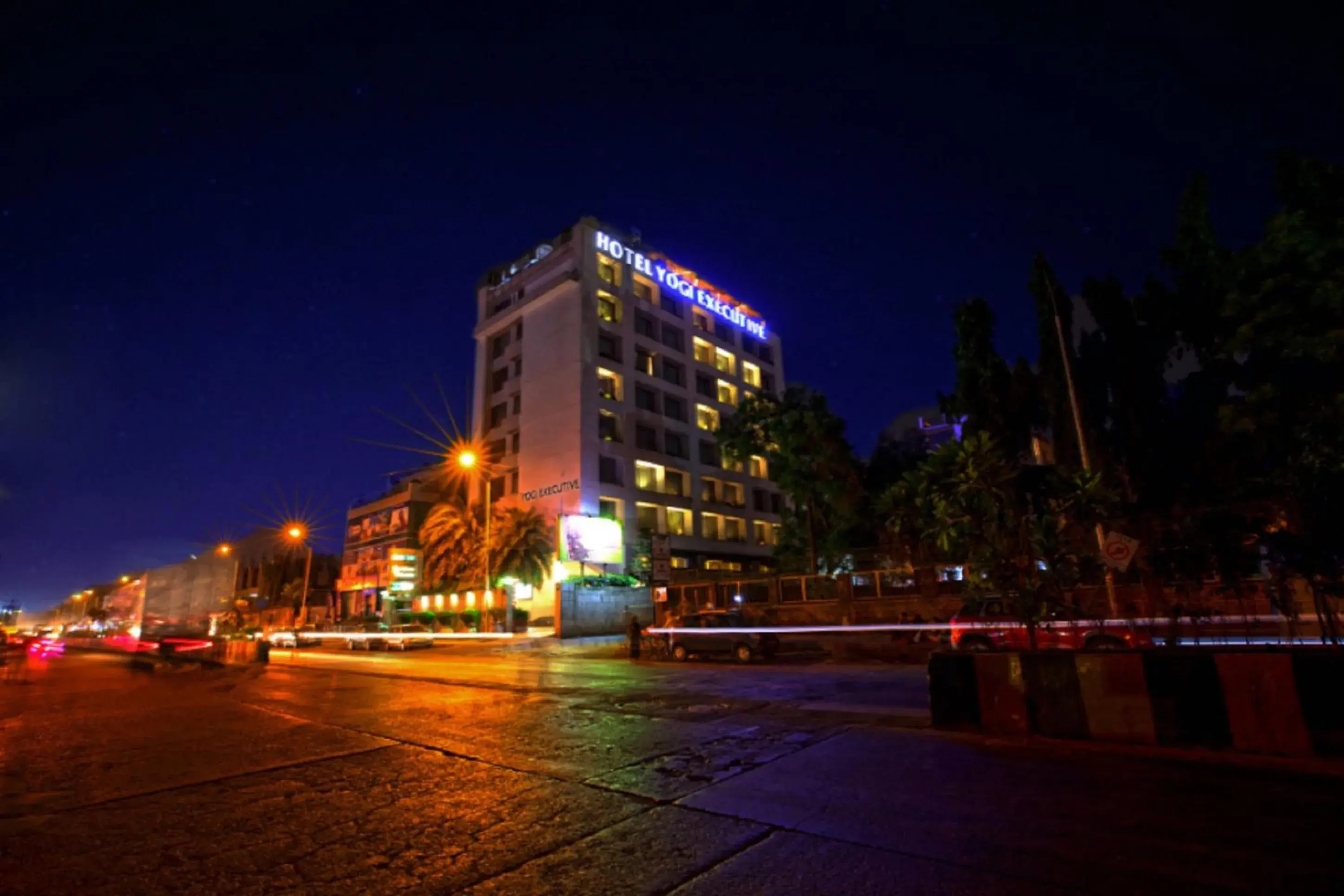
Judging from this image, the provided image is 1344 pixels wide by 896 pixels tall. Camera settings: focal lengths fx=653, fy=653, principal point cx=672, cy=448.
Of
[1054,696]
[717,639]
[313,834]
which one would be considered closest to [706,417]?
[717,639]

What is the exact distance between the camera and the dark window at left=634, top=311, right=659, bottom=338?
174 feet

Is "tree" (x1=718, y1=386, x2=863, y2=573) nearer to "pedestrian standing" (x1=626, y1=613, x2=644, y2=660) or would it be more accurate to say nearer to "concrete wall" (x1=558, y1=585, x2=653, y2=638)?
"concrete wall" (x1=558, y1=585, x2=653, y2=638)

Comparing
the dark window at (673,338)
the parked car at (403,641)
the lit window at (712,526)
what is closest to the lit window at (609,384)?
the dark window at (673,338)

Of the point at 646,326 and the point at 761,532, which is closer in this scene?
the point at 646,326

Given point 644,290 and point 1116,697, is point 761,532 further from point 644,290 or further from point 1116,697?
point 1116,697

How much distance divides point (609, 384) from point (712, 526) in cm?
1477

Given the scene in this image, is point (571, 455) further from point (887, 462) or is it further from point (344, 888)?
point (344, 888)

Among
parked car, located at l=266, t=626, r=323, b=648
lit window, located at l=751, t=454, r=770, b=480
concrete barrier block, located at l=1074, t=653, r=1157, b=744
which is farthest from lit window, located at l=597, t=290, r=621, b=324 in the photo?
concrete barrier block, located at l=1074, t=653, r=1157, b=744

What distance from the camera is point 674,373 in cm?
5509

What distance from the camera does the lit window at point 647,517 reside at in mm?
48062

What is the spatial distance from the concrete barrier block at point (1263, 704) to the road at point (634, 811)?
1.68 feet

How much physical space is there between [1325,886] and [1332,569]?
11884mm

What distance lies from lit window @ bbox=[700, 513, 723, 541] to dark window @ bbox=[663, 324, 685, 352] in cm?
1433

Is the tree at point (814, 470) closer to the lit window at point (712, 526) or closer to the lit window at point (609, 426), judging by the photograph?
the lit window at point (609, 426)
